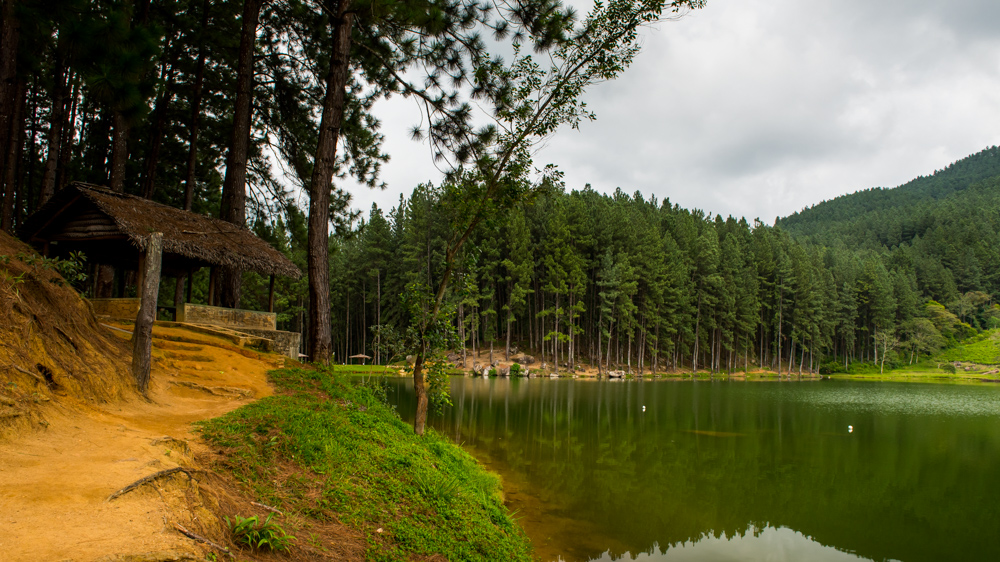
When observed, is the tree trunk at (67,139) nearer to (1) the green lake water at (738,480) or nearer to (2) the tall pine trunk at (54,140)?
(2) the tall pine trunk at (54,140)

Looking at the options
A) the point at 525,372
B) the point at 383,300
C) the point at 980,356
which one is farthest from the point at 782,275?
the point at 383,300

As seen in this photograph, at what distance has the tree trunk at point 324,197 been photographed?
1058 cm

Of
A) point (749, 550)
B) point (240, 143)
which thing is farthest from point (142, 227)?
point (749, 550)

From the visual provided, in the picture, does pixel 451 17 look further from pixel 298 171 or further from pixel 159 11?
pixel 159 11

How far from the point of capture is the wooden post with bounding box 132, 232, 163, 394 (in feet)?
21.2

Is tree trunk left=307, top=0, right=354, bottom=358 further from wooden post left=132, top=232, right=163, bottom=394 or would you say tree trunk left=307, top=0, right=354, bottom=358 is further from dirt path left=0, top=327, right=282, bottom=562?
dirt path left=0, top=327, right=282, bottom=562

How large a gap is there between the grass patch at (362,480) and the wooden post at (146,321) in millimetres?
1287

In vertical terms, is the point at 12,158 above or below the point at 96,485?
above

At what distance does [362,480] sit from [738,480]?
9802 mm

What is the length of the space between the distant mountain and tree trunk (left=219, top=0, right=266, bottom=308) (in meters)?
107

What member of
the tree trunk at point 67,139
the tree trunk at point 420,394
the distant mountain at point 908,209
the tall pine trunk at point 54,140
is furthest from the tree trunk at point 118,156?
the distant mountain at point 908,209

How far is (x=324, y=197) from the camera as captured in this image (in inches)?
424

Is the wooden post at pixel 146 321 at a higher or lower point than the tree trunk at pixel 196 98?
lower

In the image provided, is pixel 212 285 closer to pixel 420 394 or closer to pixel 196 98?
pixel 196 98
